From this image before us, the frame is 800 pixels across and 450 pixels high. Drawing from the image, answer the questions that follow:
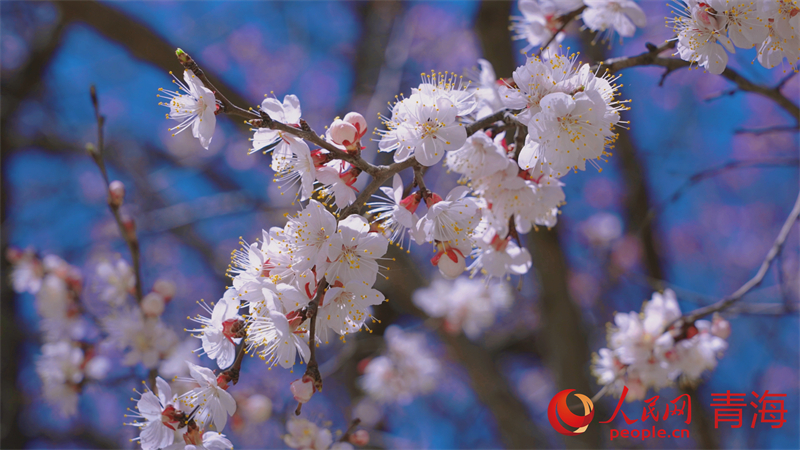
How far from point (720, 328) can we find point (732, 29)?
960 millimetres

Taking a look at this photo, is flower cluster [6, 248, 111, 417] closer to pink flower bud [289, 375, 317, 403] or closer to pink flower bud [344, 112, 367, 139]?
pink flower bud [289, 375, 317, 403]

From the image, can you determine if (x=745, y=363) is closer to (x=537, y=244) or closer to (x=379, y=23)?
(x=537, y=244)

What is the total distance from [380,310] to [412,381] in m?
1.22

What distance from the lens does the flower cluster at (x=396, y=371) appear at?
9.21 ft

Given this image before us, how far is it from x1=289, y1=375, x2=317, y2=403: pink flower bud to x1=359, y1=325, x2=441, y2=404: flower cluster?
1.92 m

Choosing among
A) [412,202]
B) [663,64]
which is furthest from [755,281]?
[412,202]

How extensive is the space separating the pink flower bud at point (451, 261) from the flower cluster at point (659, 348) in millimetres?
862

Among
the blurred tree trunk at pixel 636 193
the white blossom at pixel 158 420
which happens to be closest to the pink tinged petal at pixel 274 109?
the white blossom at pixel 158 420

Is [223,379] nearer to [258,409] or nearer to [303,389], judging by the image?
[303,389]

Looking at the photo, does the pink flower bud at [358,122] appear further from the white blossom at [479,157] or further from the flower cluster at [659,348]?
the flower cluster at [659,348]

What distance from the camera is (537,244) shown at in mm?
2637

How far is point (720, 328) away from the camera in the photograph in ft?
4.81

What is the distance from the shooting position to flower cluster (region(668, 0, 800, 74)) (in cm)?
97

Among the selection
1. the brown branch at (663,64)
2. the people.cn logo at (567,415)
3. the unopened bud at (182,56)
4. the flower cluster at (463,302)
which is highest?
the brown branch at (663,64)
